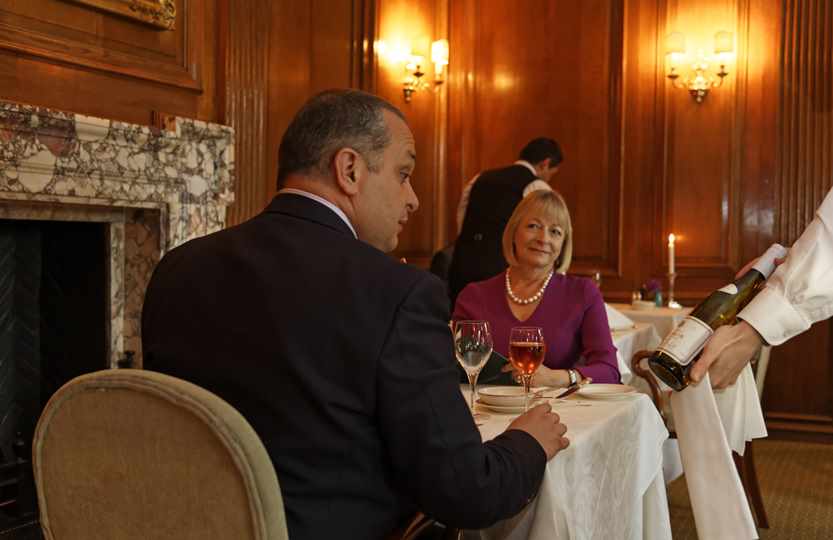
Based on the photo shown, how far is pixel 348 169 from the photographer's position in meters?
1.65

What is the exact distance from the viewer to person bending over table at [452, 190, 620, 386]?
2932mm

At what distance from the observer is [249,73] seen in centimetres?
441

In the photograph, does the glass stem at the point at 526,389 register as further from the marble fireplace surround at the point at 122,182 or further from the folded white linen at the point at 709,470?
the marble fireplace surround at the point at 122,182

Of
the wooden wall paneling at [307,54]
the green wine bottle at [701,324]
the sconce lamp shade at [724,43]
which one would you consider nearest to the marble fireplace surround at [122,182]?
the wooden wall paneling at [307,54]

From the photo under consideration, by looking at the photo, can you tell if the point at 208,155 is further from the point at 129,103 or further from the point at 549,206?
the point at 549,206

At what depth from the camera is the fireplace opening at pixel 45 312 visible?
354 centimetres

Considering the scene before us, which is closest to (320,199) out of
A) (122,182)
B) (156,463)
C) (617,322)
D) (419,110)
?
(156,463)

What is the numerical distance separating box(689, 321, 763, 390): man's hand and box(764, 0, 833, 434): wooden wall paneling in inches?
180

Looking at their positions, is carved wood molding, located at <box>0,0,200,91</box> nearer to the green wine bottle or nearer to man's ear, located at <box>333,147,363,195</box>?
man's ear, located at <box>333,147,363,195</box>

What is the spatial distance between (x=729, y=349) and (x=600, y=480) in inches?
18.0

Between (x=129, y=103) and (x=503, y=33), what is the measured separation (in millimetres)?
3915

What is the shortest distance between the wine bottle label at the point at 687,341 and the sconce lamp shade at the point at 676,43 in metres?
5.05

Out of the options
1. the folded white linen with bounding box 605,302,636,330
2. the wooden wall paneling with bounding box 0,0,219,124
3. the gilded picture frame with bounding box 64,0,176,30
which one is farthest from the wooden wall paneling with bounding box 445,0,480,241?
the gilded picture frame with bounding box 64,0,176,30

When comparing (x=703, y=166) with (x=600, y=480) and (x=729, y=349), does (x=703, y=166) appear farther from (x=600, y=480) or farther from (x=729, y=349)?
(x=729, y=349)
